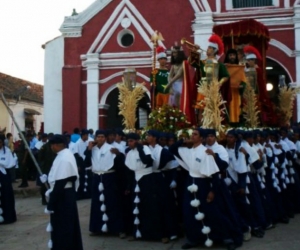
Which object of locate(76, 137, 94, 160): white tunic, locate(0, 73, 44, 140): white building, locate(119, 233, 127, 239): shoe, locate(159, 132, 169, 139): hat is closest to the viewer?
locate(119, 233, 127, 239): shoe

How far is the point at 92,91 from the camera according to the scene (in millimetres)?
20641

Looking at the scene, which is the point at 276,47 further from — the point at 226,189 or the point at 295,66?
the point at 226,189

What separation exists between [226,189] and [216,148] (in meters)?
0.66

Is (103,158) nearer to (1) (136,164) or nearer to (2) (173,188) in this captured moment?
(1) (136,164)

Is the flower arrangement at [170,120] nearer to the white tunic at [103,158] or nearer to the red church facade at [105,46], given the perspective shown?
the white tunic at [103,158]

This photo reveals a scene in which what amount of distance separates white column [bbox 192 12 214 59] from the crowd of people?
30.5 feet

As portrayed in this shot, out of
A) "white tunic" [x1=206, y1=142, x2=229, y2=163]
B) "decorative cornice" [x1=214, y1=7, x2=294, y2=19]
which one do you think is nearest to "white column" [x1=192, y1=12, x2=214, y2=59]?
"decorative cornice" [x1=214, y1=7, x2=294, y2=19]

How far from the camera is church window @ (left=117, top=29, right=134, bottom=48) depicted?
20594 mm

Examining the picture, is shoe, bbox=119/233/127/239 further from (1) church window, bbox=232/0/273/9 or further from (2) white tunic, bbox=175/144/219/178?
(1) church window, bbox=232/0/273/9

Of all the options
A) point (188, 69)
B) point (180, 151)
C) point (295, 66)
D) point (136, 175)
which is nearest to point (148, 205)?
point (136, 175)

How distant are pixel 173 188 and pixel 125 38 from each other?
1258 centimetres

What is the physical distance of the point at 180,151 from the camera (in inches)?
336

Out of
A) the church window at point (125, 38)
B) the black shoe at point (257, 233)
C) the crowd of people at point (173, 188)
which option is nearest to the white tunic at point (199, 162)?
the crowd of people at point (173, 188)

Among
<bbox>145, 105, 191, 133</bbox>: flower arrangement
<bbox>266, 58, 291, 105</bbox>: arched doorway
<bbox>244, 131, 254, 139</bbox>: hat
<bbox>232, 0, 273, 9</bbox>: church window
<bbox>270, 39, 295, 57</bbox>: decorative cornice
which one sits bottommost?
<bbox>244, 131, 254, 139</bbox>: hat
